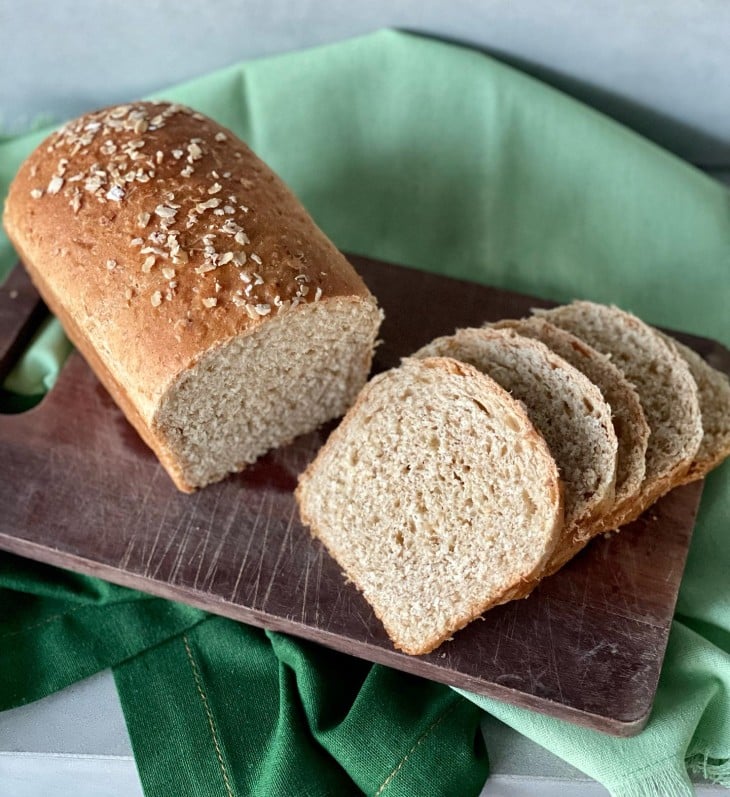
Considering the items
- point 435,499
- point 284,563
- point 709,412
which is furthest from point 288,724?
point 709,412

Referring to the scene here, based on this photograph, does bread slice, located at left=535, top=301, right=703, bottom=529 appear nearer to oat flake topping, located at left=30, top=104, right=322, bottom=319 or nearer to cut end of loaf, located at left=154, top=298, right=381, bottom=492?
cut end of loaf, located at left=154, top=298, right=381, bottom=492

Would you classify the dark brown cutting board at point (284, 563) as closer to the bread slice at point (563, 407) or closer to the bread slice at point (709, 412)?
the bread slice at point (709, 412)

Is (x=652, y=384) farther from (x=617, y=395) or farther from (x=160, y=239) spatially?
(x=160, y=239)

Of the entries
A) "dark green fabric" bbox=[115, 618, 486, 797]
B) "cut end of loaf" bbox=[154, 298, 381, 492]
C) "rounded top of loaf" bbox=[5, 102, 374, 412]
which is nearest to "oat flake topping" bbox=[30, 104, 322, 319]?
"rounded top of loaf" bbox=[5, 102, 374, 412]

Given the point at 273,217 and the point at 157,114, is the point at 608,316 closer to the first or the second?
the point at 273,217

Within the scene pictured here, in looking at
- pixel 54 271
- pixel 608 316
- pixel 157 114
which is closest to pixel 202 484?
pixel 54 271
